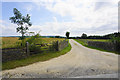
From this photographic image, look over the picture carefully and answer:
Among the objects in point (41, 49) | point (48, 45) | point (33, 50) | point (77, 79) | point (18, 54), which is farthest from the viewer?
point (48, 45)

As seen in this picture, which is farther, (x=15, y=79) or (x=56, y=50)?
(x=56, y=50)

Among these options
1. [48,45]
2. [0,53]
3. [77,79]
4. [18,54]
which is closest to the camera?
[77,79]

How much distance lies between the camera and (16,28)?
6.71 m

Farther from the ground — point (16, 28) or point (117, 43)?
point (16, 28)

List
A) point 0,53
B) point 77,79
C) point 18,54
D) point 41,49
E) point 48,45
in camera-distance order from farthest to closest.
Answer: point 48,45
point 41,49
point 18,54
point 0,53
point 77,79

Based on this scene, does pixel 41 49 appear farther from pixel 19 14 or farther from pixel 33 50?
pixel 19 14

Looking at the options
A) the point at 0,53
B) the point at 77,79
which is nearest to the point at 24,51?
the point at 0,53

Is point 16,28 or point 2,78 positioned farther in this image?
point 16,28

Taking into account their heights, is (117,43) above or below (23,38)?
below

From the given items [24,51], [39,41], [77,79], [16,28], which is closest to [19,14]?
[16,28]

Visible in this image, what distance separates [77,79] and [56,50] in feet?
16.2

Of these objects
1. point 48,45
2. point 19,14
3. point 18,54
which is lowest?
point 18,54

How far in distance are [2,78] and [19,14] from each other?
590cm

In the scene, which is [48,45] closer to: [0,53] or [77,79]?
[0,53]
